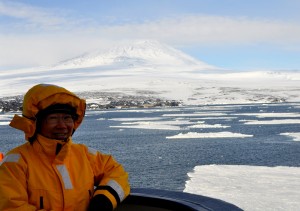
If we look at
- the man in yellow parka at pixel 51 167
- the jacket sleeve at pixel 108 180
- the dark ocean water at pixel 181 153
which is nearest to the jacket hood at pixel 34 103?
the man in yellow parka at pixel 51 167

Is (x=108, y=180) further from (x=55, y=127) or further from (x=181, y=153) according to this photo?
(x=181, y=153)

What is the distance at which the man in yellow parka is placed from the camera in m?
1.93

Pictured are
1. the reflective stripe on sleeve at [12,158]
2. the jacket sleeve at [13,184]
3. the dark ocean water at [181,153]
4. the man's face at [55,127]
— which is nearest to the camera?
the jacket sleeve at [13,184]

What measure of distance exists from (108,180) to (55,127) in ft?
1.16

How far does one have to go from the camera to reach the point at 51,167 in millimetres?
1990

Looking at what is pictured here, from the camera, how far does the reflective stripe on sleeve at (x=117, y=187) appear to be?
2.14 m

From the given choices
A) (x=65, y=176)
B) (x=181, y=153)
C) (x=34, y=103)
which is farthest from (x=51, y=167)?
(x=181, y=153)

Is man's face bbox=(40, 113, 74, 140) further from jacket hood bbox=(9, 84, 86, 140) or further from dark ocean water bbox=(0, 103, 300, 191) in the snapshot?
dark ocean water bbox=(0, 103, 300, 191)

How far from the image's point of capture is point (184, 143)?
701 inches

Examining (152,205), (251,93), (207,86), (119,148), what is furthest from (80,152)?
(207,86)

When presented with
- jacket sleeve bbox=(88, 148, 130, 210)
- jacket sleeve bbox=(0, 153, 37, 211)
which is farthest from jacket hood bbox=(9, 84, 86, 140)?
jacket sleeve bbox=(88, 148, 130, 210)

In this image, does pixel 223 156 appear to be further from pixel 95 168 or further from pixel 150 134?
pixel 95 168

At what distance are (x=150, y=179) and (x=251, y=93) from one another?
3462 inches

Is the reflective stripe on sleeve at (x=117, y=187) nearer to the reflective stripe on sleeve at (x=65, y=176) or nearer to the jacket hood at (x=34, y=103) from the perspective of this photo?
the reflective stripe on sleeve at (x=65, y=176)
